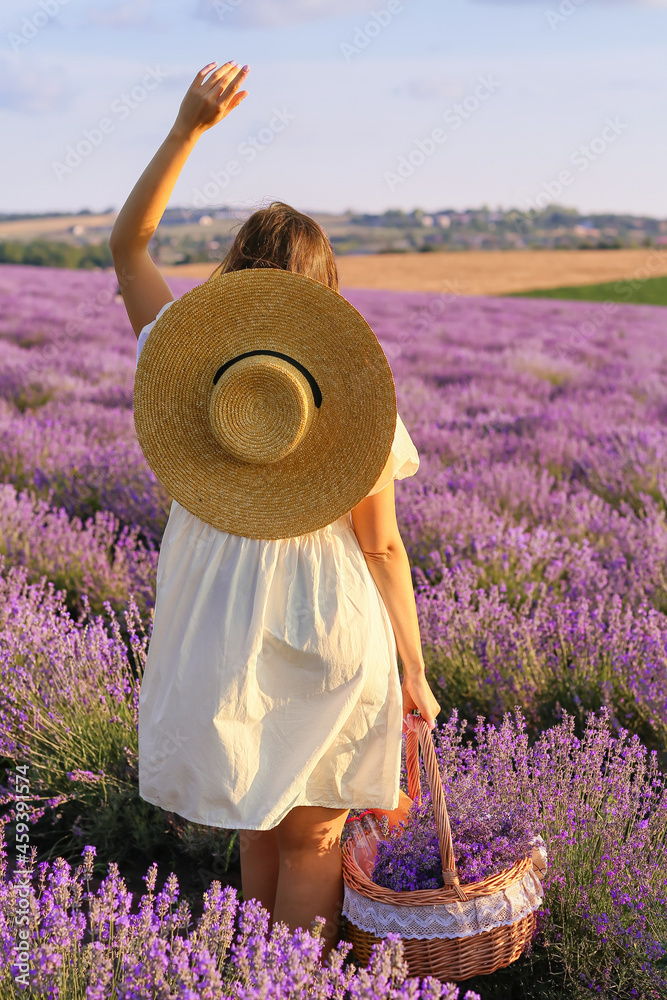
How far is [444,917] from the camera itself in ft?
5.60

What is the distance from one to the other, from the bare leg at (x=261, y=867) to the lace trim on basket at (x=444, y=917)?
325 mm

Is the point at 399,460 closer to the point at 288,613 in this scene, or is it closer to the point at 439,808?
the point at 288,613

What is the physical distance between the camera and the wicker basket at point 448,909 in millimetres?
1709

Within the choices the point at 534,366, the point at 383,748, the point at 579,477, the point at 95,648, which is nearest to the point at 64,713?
the point at 95,648

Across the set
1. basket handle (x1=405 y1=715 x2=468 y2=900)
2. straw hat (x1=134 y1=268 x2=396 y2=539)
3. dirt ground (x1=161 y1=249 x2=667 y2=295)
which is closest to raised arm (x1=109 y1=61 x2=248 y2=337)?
straw hat (x1=134 y1=268 x2=396 y2=539)

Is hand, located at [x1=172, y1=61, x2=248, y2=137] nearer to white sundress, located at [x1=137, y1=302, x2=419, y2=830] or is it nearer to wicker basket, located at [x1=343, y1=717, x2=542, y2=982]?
white sundress, located at [x1=137, y1=302, x2=419, y2=830]

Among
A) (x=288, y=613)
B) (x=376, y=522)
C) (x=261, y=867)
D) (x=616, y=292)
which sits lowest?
(x=261, y=867)

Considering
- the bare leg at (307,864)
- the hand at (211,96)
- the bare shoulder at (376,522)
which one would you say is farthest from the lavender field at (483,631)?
the hand at (211,96)

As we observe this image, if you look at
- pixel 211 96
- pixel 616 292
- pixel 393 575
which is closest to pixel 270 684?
pixel 393 575

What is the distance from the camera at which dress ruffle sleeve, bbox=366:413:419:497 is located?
170 centimetres

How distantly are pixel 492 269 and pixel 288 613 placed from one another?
38.6m

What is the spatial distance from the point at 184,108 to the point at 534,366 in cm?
845

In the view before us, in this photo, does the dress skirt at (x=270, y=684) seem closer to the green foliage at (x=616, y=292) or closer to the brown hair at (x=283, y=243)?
the brown hair at (x=283, y=243)

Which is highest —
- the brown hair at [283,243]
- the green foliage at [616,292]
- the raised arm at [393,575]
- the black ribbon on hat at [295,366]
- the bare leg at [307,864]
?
the green foliage at [616,292]
